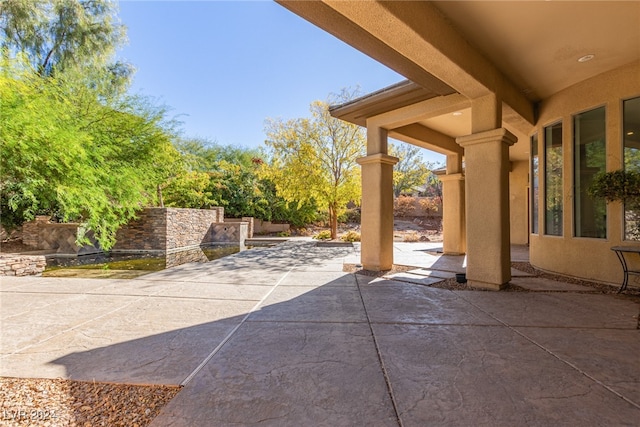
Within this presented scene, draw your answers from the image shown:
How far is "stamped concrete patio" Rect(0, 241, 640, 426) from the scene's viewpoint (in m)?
1.73

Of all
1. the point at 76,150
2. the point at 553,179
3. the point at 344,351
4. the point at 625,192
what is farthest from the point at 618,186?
the point at 76,150

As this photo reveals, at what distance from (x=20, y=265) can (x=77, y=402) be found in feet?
21.1

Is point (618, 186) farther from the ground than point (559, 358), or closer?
farther from the ground

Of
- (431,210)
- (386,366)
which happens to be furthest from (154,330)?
(431,210)

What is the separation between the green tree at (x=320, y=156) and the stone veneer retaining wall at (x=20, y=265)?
7175mm

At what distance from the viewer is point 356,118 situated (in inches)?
257

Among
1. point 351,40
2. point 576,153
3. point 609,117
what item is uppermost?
point 351,40

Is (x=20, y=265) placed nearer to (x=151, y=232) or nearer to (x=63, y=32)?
(x=151, y=232)

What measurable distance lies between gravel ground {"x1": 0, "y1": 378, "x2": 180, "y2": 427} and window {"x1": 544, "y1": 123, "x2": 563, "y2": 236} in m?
7.00

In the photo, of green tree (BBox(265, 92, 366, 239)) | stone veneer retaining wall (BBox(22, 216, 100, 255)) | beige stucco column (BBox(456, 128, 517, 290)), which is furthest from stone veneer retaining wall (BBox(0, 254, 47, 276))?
beige stucco column (BBox(456, 128, 517, 290))

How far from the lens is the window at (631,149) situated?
4.60m

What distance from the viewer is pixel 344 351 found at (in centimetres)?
246

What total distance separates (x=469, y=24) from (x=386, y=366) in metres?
4.03

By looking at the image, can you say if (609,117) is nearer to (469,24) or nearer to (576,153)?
(576,153)
